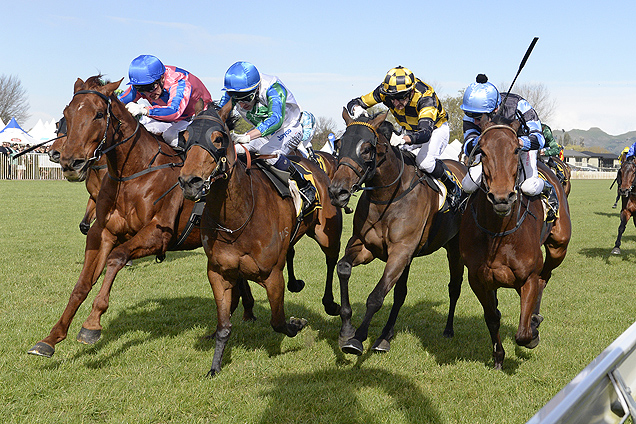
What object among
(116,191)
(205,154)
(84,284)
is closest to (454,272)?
(205,154)

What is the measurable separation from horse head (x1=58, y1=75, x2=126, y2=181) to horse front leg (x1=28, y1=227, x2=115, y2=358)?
0.67 metres

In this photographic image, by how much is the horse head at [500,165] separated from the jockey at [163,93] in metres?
2.72

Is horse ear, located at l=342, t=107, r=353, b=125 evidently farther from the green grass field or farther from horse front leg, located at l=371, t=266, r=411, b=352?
the green grass field

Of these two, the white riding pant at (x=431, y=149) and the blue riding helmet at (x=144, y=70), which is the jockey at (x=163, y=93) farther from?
the white riding pant at (x=431, y=149)

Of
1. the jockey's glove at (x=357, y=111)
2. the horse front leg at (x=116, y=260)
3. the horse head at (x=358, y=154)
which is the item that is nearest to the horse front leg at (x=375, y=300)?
the horse head at (x=358, y=154)

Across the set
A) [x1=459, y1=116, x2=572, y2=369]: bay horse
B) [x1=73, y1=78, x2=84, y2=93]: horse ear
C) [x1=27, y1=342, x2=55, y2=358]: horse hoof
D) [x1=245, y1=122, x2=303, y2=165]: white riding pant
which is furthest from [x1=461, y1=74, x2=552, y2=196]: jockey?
[x1=27, y1=342, x2=55, y2=358]: horse hoof

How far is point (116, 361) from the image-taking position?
4992 millimetres

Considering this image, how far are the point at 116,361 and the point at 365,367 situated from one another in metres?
2.23

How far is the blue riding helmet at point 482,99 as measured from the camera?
525cm

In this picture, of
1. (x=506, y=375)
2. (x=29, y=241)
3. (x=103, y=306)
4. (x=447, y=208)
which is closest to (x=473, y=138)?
(x=447, y=208)

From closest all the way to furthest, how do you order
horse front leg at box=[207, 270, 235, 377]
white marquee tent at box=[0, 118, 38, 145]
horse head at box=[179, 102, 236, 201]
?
horse head at box=[179, 102, 236, 201] → horse front leg at box=[207, 270, 235, 377] → white marquee tent at box=[0, 118, 38, 145]

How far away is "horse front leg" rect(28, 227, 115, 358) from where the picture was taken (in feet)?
14.5

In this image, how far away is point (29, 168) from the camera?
34750 millimetres

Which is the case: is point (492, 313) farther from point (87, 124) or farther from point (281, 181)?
point (87, 124)
